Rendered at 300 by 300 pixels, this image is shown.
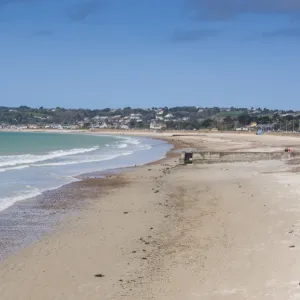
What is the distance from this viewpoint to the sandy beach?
6793 millimetres

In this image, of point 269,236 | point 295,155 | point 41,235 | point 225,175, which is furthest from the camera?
point 295,155

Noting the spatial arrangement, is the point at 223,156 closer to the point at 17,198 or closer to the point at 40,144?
the point at 17,198

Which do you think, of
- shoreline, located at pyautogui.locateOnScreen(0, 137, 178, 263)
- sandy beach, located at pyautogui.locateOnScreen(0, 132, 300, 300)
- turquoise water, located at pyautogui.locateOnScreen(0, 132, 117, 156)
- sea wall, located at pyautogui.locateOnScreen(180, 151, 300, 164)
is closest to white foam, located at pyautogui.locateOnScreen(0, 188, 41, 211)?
shoreline, located at pyautogui.locateOnScreen(0, 137, 178, 263)

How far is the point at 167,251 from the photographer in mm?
8812

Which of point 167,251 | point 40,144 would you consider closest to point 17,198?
Answer: point 167,251

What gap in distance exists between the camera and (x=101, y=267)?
793cm

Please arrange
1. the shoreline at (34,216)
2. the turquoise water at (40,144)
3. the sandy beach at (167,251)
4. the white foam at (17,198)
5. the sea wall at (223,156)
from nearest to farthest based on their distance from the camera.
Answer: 1. the sandy beach at (167,251)
2. the shoreline at (34,216)
3. the white foam at (17,198)
4. the sea wall at (223,156)
5. the turquoise water at (40,144)

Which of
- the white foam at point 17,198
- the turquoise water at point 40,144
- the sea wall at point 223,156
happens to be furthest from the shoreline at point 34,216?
the turquoise water at point 40,144

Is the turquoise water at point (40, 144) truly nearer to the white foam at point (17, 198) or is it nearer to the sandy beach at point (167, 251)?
the white foam at point (17, 198)

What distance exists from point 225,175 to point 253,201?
8.06 meters

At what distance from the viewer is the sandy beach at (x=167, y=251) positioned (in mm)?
6793

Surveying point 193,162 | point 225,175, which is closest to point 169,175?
point 225,175

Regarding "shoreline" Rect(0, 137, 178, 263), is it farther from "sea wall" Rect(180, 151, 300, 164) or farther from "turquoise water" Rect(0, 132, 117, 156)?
"turquoise water" Rect(0, 132, 117, 156)

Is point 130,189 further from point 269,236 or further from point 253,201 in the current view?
point 269,236
